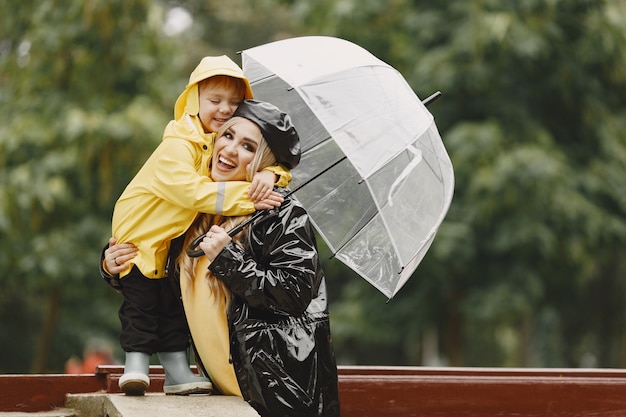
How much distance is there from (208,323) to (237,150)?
2.07ft

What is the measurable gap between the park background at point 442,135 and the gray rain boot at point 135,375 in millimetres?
8435

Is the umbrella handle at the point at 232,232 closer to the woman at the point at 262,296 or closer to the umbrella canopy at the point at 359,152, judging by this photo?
the woman at the point at 262,296

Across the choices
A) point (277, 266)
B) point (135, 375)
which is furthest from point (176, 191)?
point (135, 375)

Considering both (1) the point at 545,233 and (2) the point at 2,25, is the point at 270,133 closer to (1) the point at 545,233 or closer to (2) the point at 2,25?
(1) the point at 545,233

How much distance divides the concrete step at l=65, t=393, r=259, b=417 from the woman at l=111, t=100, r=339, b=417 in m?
0.10

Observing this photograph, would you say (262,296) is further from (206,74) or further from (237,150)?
(206,74)

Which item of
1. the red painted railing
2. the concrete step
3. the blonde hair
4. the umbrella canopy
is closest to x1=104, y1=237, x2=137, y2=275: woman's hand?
the blonde hair

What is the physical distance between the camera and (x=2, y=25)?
1393 centimetres

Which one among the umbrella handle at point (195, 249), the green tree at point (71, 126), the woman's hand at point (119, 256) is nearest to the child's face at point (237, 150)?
the umbrella handle at point (195, 249)

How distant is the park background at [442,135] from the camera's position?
12.4 m

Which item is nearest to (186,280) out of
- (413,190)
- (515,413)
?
(413,190)

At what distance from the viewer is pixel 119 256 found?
402 centimetres

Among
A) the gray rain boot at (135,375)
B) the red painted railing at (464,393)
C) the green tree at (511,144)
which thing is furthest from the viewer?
the green tree at (511,144)

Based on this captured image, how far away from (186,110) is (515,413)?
2450 mm
